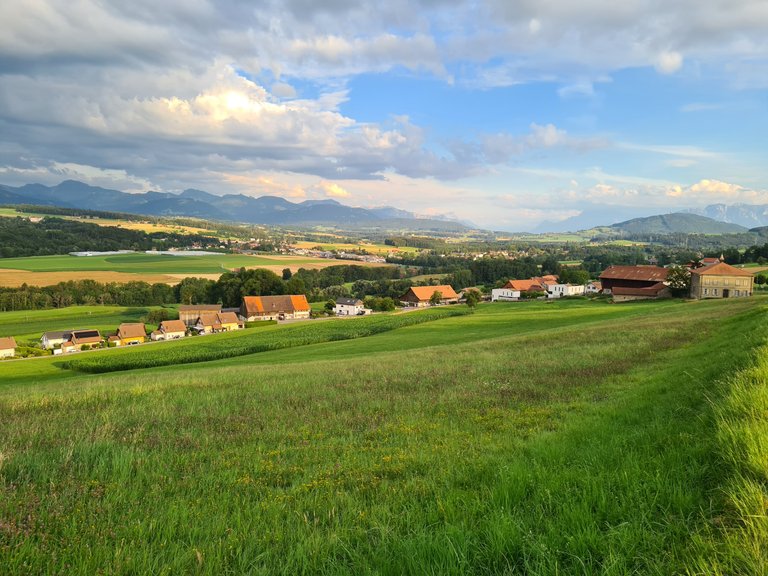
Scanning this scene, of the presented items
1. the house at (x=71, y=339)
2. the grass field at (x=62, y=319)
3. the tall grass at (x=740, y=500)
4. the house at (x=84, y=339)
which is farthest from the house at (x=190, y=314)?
the tall grass at (x=740, y=500)

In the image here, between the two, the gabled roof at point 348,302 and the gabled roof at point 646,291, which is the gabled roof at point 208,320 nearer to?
the gabled roof at point 348,302

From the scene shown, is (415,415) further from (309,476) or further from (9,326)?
(9,326)

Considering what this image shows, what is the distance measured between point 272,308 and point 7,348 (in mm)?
48194

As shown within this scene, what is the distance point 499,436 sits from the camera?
25.3 feet

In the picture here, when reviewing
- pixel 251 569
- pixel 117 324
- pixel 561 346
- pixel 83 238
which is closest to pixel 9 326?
pixel 117 324

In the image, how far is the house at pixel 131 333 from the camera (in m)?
75.0

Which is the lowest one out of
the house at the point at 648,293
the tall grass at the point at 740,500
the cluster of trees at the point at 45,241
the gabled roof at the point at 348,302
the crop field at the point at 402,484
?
the gabled roof at the point at 348,302

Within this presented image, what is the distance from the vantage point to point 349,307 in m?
106

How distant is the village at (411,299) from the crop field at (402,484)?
69.1 m

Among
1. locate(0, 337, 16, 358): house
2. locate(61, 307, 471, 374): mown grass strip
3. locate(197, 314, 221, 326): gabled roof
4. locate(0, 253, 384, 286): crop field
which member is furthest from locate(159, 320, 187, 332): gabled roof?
locate(0, 253, 384, 286): crop field

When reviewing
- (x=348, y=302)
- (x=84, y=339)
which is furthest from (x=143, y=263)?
(x=84, y=339)

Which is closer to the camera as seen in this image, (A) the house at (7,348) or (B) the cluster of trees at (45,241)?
(A) the house at (7,348)

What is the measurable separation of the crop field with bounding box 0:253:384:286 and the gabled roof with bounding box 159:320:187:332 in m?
40.5

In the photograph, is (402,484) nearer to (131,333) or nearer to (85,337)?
(85,337)
